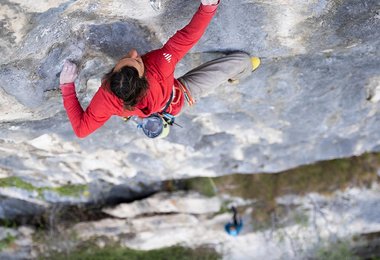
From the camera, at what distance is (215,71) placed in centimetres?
407

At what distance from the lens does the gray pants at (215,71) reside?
13.2 feet

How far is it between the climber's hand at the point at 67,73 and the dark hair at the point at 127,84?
2.37 feet

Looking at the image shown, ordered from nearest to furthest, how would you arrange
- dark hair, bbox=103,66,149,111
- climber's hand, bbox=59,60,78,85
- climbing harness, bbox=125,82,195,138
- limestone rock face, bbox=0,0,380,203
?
1. dark hair, bbox=103,66,149,111
2. limestone rock face, bbox=0,0,380,203
3. climber's hand, bbox=59,60,78,85
4. climbing harness, bbox=125,82,195,138

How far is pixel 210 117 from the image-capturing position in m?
5.61

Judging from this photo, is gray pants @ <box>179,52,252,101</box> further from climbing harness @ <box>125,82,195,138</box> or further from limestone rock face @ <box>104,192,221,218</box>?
limestone rock face @ <box>104,192,221,218</box>

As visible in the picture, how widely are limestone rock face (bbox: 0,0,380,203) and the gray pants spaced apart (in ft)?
0.34

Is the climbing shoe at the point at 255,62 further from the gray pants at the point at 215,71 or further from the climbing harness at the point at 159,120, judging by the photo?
the climbing harness at the point at 159,120

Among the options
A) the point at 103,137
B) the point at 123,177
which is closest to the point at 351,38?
the point at 103,137

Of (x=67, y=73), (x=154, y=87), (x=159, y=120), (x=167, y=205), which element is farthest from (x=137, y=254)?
(x=154, y=87)

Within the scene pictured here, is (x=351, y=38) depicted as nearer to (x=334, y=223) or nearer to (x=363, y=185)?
(x=363, y=185)

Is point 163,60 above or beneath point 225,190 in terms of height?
beneath

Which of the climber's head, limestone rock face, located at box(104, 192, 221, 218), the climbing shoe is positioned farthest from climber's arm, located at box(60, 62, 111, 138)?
limestone rock face, located at box(104, 192, 221, 218)

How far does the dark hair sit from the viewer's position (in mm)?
2850

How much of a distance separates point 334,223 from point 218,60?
17.2 feet
